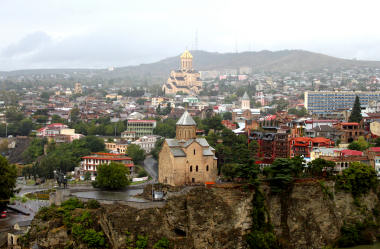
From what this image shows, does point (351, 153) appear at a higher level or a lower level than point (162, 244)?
higher

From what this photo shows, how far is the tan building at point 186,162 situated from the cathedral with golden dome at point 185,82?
77.5 metres

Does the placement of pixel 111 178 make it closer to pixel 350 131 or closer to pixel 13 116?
pixel 350 131

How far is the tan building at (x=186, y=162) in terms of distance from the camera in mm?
35969

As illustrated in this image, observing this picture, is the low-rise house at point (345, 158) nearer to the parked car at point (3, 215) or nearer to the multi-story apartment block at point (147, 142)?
the parked car at point (3, 215)

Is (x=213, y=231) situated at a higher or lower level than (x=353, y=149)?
lower

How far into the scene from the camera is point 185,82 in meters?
120

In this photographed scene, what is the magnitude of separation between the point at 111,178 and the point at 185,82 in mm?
83573

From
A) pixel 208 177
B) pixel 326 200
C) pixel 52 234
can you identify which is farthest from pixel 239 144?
pixel 52 234

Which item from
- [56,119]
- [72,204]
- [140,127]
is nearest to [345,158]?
[72,204]

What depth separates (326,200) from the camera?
33.6 metres

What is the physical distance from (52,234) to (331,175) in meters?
17.4

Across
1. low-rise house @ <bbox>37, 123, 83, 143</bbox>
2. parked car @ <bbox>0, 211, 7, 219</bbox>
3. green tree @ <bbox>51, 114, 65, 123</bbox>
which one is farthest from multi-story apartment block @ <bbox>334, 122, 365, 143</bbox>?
green tree @ <bbox>51, 114, 65, 123</bbox>

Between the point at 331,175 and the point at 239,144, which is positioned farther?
the point at 239,144

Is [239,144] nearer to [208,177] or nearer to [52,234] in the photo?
[208,177]
